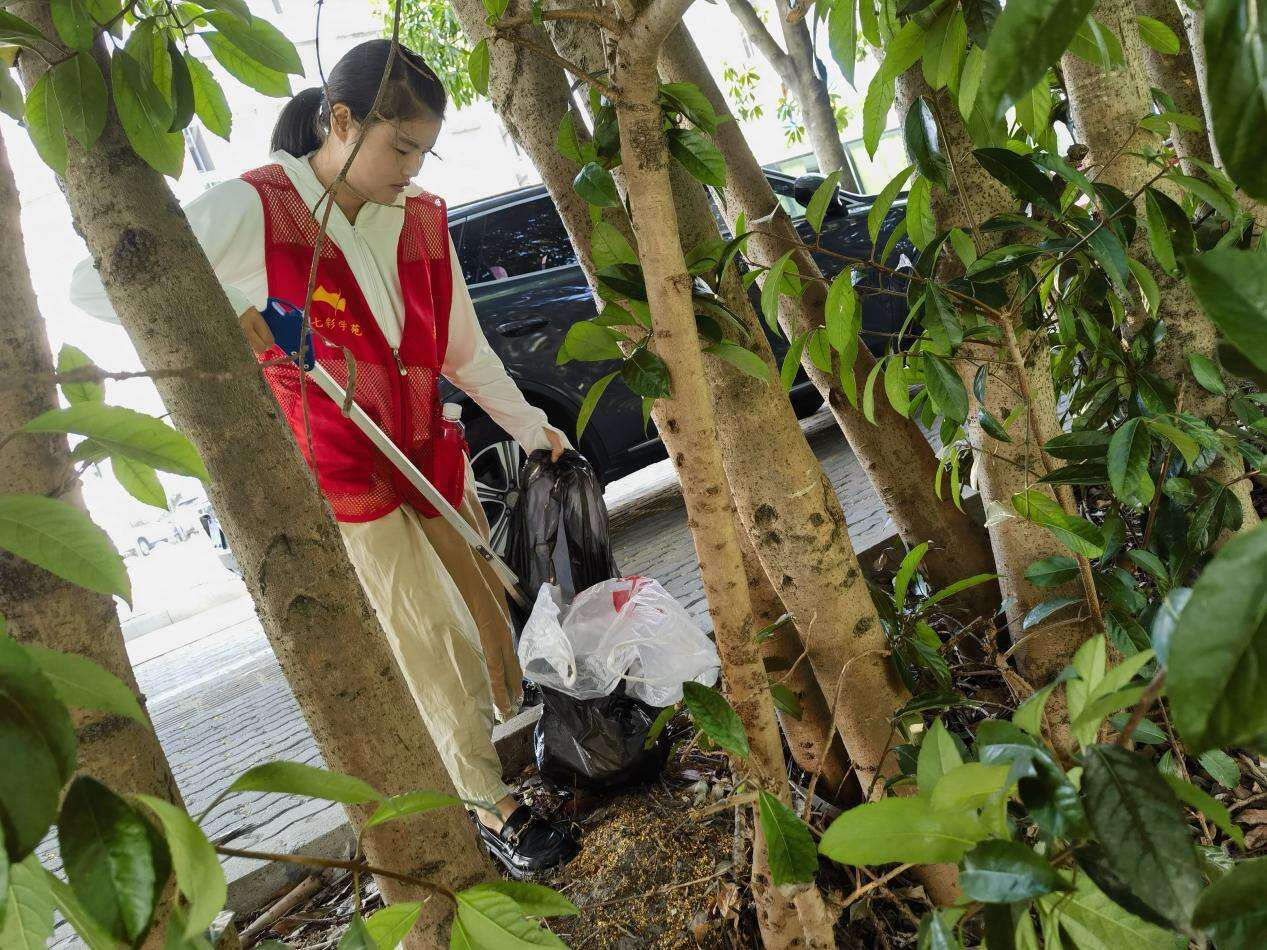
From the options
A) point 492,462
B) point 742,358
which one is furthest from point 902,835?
point 492,462

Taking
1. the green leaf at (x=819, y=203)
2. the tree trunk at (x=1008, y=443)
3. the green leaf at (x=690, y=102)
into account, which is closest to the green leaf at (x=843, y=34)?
the green leaf at (x=690, y=102)

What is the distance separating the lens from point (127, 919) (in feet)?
1.78

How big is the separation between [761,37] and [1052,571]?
17.1ft

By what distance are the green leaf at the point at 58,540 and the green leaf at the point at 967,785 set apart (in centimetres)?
56

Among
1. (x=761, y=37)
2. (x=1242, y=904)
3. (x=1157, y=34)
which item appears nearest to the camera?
(x=1242, y=904)

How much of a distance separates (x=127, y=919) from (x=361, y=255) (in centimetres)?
238

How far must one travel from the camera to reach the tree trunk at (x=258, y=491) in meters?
1.15

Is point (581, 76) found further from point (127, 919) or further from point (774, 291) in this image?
point (127, 919)

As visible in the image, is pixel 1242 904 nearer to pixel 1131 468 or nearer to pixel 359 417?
pixel 1131 468

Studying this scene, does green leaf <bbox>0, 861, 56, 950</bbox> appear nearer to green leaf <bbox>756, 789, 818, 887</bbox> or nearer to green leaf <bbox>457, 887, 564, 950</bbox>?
green leaf <bbox>457, 887, 564, 950</bbox>

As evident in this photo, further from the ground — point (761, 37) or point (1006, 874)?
point (761, 37)

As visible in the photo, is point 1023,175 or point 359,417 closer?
point 1023,175

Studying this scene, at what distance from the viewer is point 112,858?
22.1 inches

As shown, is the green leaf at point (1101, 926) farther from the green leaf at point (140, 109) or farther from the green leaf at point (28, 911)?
the green leaf at point (140, 109)
